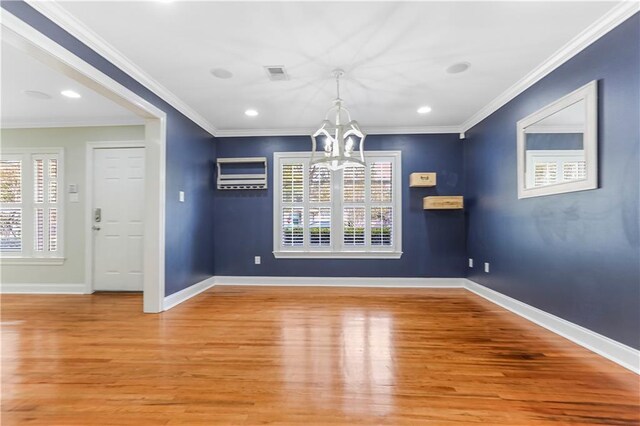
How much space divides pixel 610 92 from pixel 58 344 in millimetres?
4936

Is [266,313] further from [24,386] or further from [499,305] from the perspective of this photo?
[499,305]

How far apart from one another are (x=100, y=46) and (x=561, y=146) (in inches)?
164

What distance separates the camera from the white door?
14.4ft

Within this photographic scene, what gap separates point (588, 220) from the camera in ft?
7.82

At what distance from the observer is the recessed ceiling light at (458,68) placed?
2803mm

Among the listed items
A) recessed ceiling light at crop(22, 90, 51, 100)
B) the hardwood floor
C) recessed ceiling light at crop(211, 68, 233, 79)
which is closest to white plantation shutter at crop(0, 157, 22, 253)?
recessed ceiling light at crop(22, 90, 51, 100)

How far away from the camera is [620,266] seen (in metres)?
2.11

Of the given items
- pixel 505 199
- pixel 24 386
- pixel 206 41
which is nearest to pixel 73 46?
pixel 206 41

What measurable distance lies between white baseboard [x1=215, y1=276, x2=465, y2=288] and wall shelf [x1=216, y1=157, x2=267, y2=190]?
156cm

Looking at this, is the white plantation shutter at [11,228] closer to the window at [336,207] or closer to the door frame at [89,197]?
the door frame at [89,197]

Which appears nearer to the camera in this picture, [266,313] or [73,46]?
[73,46]

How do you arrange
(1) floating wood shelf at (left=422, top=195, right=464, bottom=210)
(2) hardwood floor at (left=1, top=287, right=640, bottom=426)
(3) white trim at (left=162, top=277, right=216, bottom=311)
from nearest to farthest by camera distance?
(2) hardwood floor at (left=1, top=287, right=640, bottom=426) < (3) white trim at (left=162, top=277, right=216, bottom=311) < (1) floating wood shelf at (left=422, top=195, right=464, bottom=210)

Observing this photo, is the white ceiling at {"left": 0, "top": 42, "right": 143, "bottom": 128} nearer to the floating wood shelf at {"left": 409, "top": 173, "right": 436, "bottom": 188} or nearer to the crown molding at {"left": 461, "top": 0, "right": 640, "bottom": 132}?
the floating wood shelf at {"left": 409, "top": 173, "right": 436, "bottom": 188}

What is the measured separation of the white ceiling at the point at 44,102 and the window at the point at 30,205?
1.60 feet
